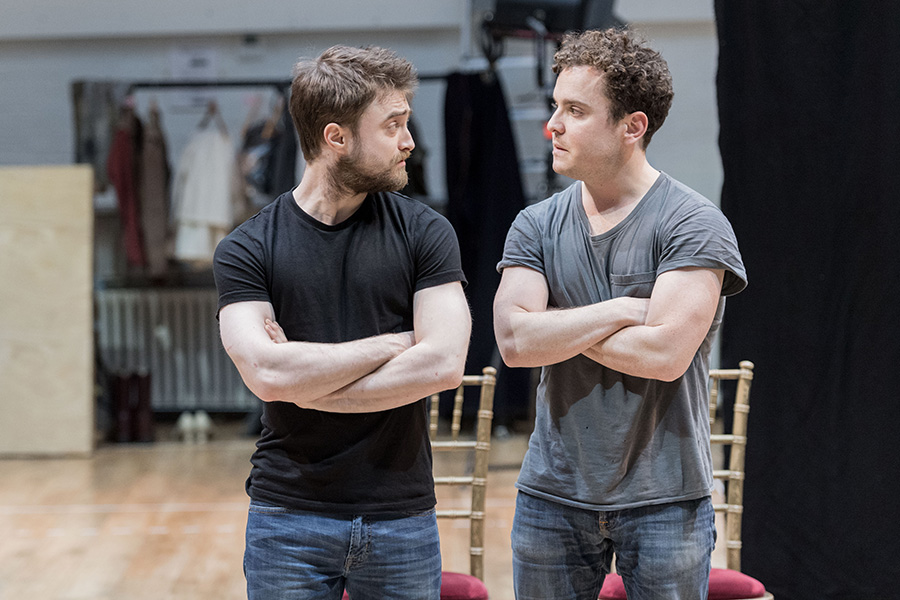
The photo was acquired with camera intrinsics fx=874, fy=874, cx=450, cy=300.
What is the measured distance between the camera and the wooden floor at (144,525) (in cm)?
302

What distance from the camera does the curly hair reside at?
1.47 meters

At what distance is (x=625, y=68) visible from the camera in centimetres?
147

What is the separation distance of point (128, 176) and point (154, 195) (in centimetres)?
17

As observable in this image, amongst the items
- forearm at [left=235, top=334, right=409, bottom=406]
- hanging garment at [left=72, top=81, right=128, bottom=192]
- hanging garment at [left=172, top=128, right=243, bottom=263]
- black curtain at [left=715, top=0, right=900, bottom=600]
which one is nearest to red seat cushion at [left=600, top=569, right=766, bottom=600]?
black curtain at [left=715, top=0, right=900, bottom=600]

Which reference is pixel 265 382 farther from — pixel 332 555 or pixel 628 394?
pixel 628 394

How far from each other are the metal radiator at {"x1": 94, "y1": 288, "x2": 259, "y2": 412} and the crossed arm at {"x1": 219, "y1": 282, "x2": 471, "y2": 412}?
14.4 ft

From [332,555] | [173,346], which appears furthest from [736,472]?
[173,346]

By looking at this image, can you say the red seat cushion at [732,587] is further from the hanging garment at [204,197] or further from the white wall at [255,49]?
the white wall at [255,49]

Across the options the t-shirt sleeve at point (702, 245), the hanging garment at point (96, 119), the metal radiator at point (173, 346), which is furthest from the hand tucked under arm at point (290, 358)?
the metal radiator at point (173, 346)

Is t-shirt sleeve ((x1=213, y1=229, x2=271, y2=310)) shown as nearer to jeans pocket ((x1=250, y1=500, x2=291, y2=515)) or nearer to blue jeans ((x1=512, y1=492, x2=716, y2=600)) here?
jeans pocket ((x1=250, y1=500, x2=291, y2=515))

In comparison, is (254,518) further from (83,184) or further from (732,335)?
(83,184)

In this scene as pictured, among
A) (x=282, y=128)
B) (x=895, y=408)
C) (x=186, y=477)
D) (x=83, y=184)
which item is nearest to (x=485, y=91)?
(x=282, y=128)

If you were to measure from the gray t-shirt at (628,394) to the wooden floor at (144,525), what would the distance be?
147 cm

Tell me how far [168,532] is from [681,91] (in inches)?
158
